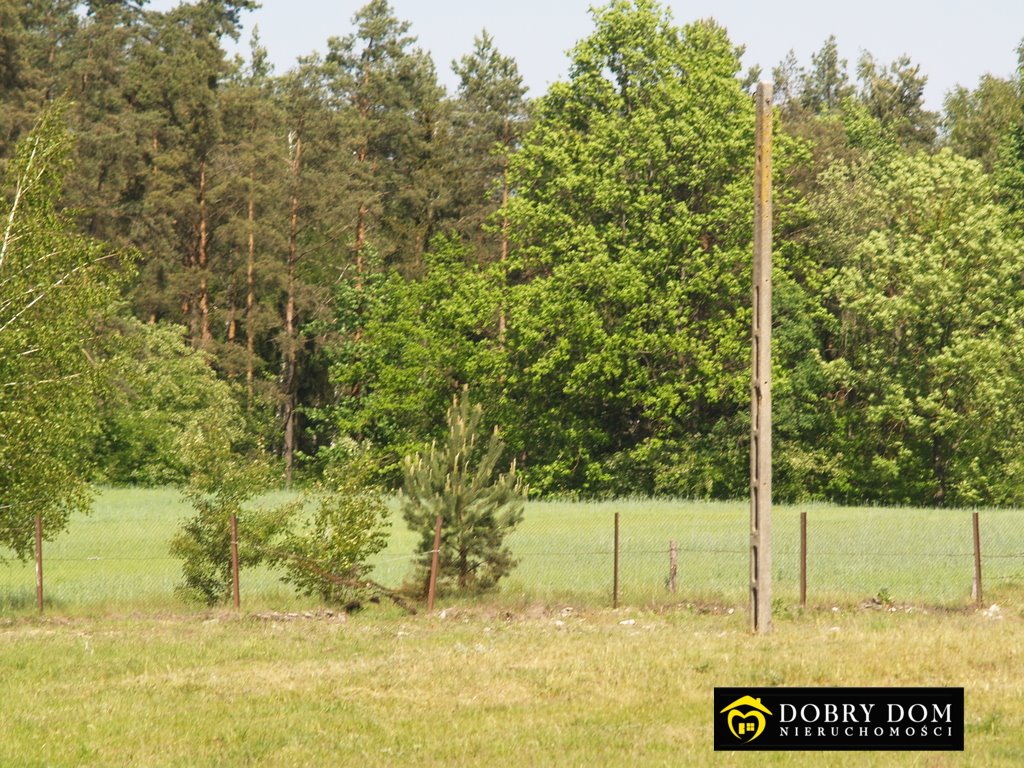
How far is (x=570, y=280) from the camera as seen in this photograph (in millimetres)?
54344

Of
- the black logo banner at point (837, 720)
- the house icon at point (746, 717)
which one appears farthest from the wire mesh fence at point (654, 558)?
the house icon at point (746, 717)

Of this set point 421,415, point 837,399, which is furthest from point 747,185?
point 421,415

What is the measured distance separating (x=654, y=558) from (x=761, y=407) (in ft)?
51.9

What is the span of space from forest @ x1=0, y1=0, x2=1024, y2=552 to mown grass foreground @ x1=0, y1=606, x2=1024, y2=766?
27.6 m

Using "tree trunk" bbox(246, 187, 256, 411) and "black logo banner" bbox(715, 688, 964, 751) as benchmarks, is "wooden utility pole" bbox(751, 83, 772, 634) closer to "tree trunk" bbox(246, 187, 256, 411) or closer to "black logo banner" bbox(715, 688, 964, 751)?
"black logo banner" bbox(715, 688, 964, 751)

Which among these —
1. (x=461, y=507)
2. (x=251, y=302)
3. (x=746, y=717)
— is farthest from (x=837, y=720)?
(x=251, y=302)

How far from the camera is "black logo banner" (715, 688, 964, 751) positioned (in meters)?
12.5

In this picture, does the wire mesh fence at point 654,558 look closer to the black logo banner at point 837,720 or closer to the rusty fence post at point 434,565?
the rusty fence post at point 434,565

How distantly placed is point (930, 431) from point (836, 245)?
28.9ft

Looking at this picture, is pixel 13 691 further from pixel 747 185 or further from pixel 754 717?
pixel 747 185

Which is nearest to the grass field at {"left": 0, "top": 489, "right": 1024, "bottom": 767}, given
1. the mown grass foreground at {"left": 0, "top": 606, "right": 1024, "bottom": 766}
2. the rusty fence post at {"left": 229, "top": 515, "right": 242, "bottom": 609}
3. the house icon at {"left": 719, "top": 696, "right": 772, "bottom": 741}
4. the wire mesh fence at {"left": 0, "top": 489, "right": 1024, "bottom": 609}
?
the mown grass foreground at {"left": 0, "top": 606, "right": 1024, "bottom": 766}

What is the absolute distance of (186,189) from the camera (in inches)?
2432

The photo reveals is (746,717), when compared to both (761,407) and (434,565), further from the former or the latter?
(434,565)

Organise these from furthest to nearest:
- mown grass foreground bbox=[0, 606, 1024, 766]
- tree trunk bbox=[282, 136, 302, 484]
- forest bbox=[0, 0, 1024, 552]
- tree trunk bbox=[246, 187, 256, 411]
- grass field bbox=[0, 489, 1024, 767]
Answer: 1. tree trunk bbox=[282, 136, 302, 484]
2. tree trunk bbox=[246, 187, 256, 411]
3. forest bbox=[0, 0, 1024, 552]
4. grass field bbox=[0, 489, 1024, 767]
5. mown grass foreground bbox=[0, 606, 1024, 766]
